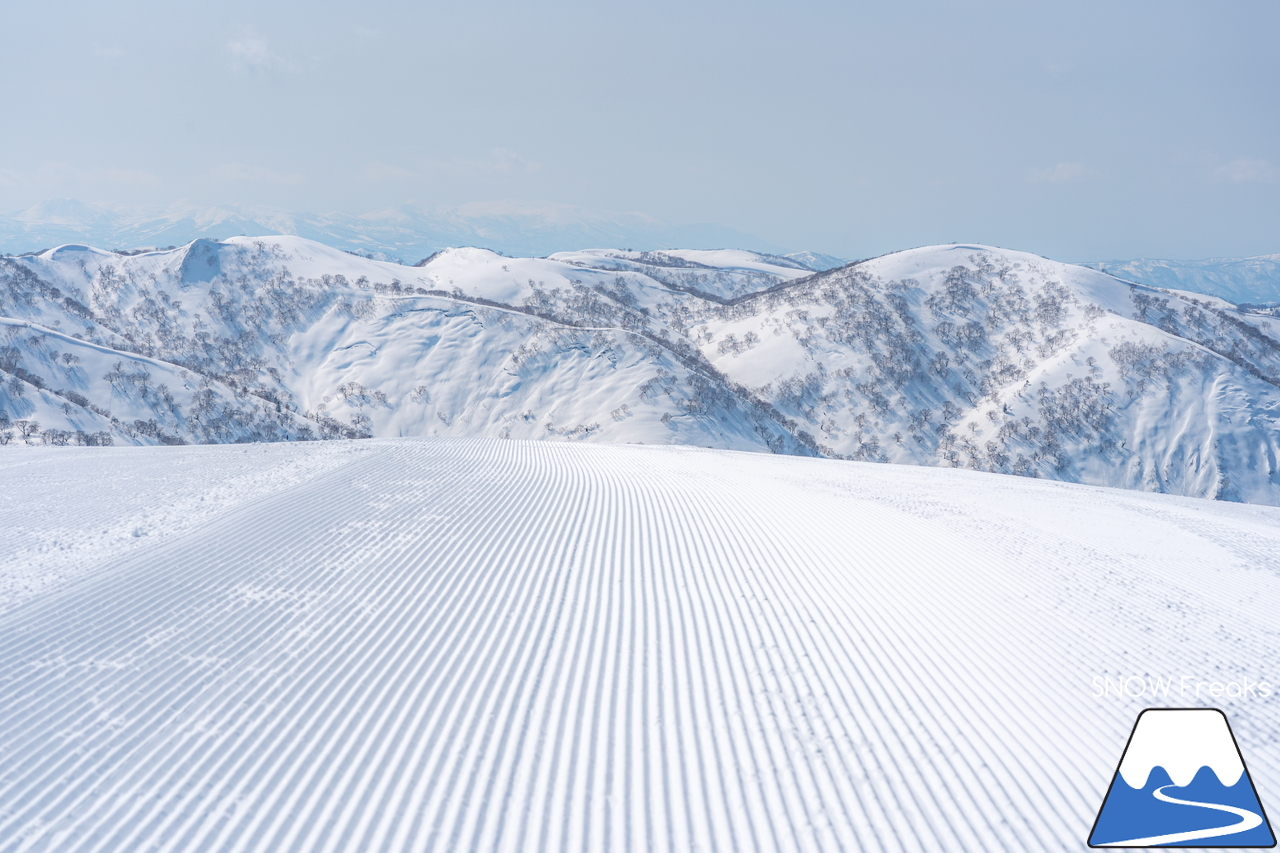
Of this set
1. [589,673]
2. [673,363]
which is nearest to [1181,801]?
[589,673]

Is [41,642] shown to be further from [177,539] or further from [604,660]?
[604,660]

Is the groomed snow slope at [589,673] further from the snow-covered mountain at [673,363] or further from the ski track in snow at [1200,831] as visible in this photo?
the snow-covered mountain at [673,363]

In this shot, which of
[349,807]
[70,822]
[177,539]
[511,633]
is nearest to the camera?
[70,822]

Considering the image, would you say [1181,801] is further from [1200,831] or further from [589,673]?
[589,673]

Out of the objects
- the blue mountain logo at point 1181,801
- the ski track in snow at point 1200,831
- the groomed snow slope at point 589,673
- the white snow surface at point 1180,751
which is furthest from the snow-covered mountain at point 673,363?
the ski track in snow at point 1200,831

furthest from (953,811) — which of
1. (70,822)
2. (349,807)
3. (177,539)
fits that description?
(177,539)
